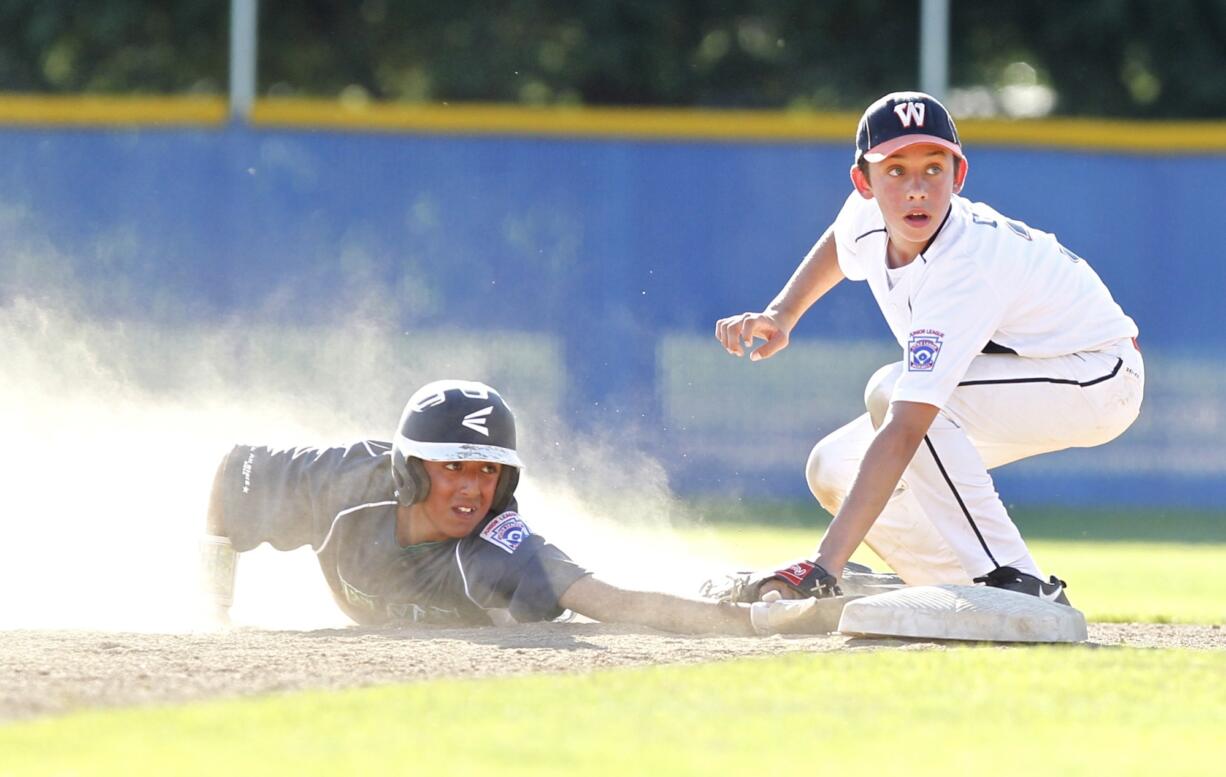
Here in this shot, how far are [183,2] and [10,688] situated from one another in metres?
16.6

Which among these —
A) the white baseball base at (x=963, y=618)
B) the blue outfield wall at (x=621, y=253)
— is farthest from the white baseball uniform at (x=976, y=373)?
the blue outfield wall at (x=621, y=253)

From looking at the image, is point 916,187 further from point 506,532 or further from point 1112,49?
point 1112,49

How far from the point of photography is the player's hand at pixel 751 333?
638 cm

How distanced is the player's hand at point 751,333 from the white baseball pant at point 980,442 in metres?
0.40

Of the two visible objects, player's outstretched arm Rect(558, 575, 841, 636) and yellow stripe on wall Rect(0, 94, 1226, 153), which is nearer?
player's outstretched arm Rect(558, 575, 841, 636)

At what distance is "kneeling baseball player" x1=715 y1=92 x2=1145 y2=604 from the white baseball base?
6.2 inches

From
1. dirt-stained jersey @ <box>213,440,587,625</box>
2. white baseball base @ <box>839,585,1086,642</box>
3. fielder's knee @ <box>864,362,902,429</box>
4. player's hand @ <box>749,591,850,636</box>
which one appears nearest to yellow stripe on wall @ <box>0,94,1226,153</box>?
dirt-stained jersey @ <box>213,440,587,625</box>

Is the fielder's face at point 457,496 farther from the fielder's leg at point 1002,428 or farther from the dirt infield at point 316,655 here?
the fielder's leg at point 1002,428

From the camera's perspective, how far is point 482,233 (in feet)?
43.1

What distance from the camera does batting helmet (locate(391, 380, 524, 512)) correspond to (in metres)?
5.98

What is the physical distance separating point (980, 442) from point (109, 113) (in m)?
8.42

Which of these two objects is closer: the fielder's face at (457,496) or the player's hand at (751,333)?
the fielder's face at (457,496)

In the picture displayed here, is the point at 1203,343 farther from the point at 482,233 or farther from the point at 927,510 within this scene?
the point at 927,510

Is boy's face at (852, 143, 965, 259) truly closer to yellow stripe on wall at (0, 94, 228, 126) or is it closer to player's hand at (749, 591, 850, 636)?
player's hand at (749, 591, 850, 636)
